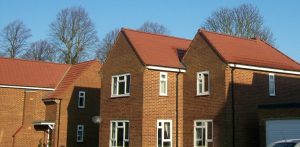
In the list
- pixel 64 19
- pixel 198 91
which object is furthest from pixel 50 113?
pixel 64 19

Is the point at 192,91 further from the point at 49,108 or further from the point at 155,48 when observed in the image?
the point at 49,108

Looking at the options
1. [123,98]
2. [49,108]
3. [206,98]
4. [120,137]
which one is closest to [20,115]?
[49,108]

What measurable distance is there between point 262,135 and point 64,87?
17.4 m

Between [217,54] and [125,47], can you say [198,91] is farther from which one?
[125,47]

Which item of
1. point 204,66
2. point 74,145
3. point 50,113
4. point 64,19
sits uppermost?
point 64,19

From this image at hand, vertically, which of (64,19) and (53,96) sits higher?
(64,19)

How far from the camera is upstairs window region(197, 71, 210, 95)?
2717cm

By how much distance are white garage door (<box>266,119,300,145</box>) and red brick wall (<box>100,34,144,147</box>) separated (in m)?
7.27

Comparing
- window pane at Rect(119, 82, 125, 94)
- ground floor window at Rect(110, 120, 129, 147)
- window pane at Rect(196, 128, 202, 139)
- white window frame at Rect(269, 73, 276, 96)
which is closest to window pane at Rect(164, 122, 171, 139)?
window pane at Rect(196, 128, 202, 139)

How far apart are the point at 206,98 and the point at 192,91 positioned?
4.61 ft

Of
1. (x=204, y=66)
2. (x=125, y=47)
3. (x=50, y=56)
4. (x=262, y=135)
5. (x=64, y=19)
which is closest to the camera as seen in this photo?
(x=262, y=135)

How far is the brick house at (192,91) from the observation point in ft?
85.2

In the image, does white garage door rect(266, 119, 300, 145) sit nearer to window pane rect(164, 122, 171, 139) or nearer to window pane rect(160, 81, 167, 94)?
window pane rect(164, 122, 171, 139)

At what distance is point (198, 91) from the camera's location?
90.7 ft
